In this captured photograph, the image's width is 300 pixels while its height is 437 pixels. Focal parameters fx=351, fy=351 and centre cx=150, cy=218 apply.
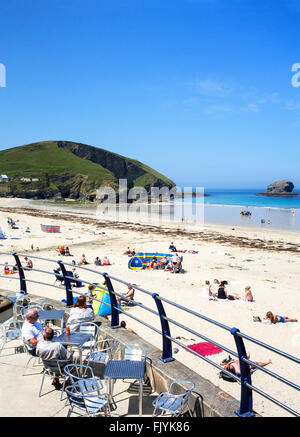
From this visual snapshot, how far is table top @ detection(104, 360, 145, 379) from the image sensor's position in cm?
385

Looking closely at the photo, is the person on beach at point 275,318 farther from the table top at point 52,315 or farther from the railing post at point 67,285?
the table top at point 52,315

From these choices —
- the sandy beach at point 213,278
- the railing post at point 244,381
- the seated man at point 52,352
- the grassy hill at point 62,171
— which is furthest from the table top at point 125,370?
the grassy hill at point 62,171

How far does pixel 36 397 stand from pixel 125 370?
1.14 meters

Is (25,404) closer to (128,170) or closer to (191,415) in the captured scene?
(191,415)

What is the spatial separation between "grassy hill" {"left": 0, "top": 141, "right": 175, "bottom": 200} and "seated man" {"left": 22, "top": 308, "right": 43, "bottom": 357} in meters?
105

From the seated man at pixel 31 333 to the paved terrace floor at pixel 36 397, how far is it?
0.30 meters

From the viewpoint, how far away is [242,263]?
75.2ft

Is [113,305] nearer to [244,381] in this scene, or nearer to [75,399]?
[75,399]

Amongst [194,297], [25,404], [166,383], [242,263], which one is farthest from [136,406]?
[242,263]

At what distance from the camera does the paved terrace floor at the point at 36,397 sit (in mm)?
3861

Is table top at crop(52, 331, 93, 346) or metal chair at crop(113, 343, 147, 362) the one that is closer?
metal chair at crop(113, 343, 147, 362)

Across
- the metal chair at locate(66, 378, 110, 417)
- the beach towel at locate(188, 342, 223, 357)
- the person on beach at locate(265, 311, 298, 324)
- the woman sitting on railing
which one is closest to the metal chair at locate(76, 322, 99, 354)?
the woman sitting on railing

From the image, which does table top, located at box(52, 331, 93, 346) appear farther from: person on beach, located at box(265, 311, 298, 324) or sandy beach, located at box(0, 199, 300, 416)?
person on beach, located at box(265, 311, 298, 324)
